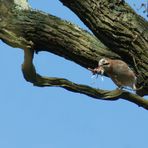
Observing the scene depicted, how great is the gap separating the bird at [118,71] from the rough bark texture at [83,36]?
52 mm

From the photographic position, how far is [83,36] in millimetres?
4074

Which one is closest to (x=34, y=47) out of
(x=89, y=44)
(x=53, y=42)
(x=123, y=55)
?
(x=53, y=42)

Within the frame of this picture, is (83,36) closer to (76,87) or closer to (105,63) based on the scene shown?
(105,63)

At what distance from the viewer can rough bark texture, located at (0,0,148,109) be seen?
385 cm

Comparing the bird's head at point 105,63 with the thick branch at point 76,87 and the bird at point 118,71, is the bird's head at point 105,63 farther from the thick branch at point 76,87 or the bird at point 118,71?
the thick branch at point 76,87

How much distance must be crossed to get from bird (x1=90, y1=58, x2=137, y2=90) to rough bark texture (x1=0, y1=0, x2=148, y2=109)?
52 millimetres

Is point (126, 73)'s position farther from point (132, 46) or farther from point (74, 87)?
point (74, 87)

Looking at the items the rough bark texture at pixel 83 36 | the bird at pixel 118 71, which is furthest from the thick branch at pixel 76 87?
the bird at pixel 118 71

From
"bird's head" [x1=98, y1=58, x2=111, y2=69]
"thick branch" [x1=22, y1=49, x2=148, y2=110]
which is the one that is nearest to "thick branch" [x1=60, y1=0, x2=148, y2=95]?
"bird's head" [x1=98, y1=58, x2=111, y2=69]

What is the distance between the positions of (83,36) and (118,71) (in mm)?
370

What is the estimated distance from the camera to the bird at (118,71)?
155 inches

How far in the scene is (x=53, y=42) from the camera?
158 inches

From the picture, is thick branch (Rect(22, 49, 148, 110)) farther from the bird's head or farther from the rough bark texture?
the bird's head

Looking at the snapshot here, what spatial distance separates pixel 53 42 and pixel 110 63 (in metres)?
0.45
